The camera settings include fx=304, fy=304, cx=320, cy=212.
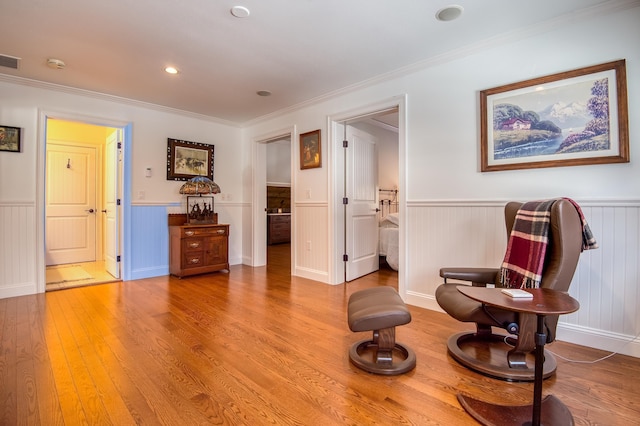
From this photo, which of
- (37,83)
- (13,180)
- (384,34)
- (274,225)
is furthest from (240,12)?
(274,225)

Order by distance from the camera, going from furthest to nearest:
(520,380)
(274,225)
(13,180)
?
(274,225)
(13,180)
(520,380)

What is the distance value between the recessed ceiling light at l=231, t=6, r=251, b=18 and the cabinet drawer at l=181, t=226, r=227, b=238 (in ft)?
9.50

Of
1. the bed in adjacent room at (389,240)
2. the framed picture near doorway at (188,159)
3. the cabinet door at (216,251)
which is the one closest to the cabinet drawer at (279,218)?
the framed picture near doorway at (188,159)

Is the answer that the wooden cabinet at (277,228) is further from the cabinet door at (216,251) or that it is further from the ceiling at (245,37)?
the ceiling at (245,37)

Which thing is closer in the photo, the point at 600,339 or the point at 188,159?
the point at 600,339

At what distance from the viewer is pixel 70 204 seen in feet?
17.5

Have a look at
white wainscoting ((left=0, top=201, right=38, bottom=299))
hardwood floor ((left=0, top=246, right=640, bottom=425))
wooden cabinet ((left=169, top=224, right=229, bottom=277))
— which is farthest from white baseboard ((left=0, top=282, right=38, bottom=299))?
wooden cabinet ((left=169, top=224, right=229, bottom=277))

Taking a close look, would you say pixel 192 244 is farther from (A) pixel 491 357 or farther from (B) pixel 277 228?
(A) pixel 491 357

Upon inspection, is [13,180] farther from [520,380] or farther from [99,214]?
[520,380]

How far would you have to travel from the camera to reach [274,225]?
7801mm

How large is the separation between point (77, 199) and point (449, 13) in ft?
20.5

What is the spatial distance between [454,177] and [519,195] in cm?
55

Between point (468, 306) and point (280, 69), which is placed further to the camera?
point (280, 69)

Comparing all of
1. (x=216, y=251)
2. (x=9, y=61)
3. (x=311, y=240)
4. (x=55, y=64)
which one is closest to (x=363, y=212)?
(x=311, y=240)
